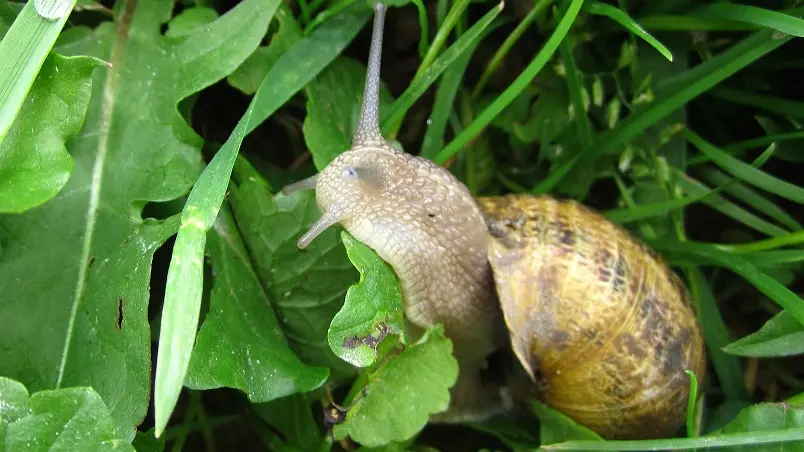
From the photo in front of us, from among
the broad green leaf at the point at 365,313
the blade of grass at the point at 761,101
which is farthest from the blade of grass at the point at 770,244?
the broad green leaf at the point at 365,313

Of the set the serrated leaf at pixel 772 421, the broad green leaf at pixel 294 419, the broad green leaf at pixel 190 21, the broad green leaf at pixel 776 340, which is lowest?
the broad green leaf at pixel 294 419

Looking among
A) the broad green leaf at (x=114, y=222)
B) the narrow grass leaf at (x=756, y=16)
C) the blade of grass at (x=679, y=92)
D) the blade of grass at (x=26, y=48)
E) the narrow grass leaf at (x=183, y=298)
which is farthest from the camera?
the blade of grass at (x=679, y=92)

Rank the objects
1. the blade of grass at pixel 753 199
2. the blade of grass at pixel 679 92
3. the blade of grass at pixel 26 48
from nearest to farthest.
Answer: the blade of grass at pixel 26 48, the blade of grass at pixel 679 92, the blade of grass at pixel 753 199

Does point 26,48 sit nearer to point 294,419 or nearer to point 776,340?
point 294,419

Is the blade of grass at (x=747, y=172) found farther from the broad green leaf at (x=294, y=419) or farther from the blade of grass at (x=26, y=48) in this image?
the blade of grass at (x=26, y=48)

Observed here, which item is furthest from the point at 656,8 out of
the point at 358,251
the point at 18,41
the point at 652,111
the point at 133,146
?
the point at 18,41

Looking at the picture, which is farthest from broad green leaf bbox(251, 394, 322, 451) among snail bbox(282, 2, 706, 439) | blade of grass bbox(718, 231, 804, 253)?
blade of grass bbox(718, 231, 804, 253)

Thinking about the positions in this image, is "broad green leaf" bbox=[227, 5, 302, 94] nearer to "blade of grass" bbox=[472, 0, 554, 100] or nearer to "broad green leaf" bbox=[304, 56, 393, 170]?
"broad green leaf" bbox=[304, 56, 393, 170]
